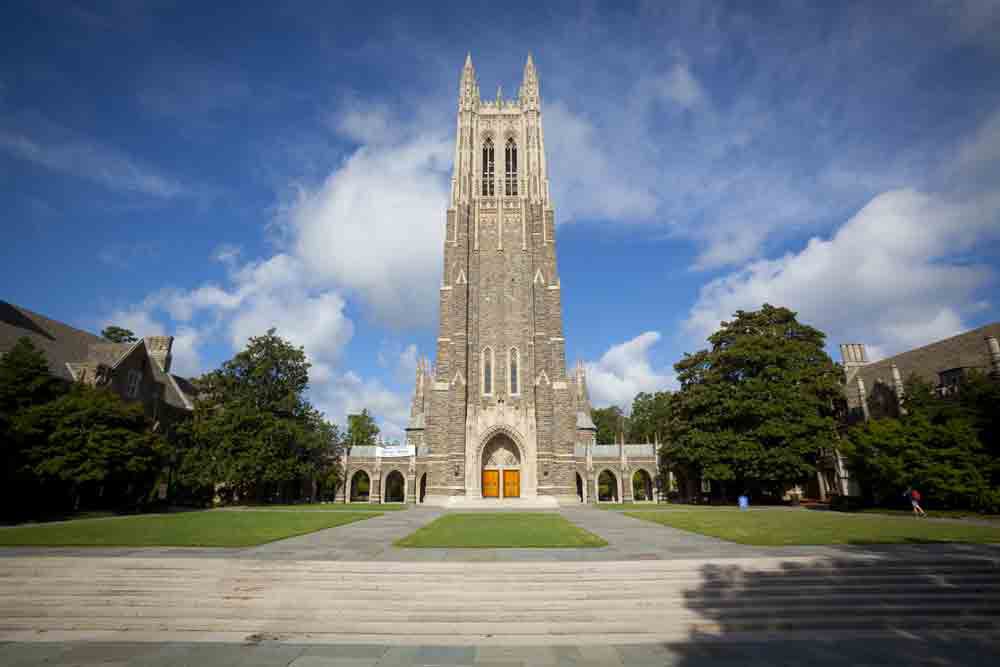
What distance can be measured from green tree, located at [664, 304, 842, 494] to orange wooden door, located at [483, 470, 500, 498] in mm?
12913

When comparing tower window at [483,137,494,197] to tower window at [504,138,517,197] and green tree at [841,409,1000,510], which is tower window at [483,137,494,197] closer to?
tower window at [504,138,517,197]

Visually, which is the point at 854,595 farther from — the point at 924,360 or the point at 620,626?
the point at 924,360

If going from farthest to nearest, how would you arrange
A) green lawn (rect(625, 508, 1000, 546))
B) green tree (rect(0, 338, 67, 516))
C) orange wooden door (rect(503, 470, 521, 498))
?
1. orange wooden door (rect(503, 470, 521, 498))
2. green tree (rect(0, 338, 67, 516))
3. green lawn (rect(625, 508, 1000, 546))

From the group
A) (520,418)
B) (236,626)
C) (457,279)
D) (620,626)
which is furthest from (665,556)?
(457,279)

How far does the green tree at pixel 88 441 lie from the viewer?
22.2 meters

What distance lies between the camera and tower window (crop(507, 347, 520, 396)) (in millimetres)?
36906

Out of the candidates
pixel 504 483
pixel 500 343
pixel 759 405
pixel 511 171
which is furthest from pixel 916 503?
pixel 511 171

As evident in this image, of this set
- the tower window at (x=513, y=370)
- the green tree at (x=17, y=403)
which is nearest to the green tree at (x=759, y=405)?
the tower window at (x=513, y=370)

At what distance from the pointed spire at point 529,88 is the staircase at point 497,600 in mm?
41839

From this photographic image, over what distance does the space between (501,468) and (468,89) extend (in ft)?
105

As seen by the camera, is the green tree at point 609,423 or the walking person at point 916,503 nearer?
the walking person at point 916,503

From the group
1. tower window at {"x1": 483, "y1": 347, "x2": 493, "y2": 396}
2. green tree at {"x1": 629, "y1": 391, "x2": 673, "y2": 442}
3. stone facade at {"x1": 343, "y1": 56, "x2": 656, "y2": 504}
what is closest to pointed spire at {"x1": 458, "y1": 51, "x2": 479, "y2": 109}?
stone facade at {"x1": 343, "y1": 56, "x2": 656, "y2": 504}

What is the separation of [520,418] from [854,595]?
27.5 m

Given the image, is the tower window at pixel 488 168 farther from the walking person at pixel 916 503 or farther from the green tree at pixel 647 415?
the green tree at pixel 647 415
